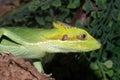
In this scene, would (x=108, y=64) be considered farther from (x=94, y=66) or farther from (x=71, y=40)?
(x=71, y=40)

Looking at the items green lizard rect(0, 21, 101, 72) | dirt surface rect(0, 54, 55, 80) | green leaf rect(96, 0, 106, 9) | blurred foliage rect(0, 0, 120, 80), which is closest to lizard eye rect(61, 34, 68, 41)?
green lizard rect(0, 21, 101, 72)

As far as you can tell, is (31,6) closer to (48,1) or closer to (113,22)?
(48,1)

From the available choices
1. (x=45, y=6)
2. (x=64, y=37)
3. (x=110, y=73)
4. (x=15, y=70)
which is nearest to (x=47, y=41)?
(x=64, y=37)

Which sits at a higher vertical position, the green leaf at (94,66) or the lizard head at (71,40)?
the lizard head at (71,40)

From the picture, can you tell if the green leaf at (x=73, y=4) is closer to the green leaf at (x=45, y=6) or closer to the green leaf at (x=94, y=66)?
the green leaf at (x=45, y=6)

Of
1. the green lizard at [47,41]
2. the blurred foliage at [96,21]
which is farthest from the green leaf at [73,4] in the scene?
the green lizard at [47,41]

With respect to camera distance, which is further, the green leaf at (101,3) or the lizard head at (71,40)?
the green leaf at (101,3)

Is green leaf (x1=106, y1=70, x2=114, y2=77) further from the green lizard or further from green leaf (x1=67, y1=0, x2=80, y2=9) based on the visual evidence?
the green lizard

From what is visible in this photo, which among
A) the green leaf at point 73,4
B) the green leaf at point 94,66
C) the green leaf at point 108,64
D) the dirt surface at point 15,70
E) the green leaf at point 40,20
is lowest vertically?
the green leaf at point 94,66
